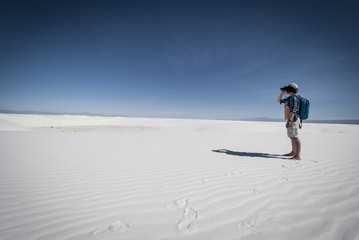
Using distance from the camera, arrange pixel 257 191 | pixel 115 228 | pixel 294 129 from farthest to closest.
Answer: pixel 294 129 → pixel 257 191 → pixel 115 228

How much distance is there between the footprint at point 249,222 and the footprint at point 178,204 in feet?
2.32

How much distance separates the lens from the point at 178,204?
2.00m

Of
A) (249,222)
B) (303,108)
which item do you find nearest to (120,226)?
(249,222)

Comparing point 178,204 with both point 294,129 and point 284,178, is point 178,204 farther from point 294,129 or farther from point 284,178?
point 294,129

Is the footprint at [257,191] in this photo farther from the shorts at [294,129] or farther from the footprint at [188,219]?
the shorts at [294,129]

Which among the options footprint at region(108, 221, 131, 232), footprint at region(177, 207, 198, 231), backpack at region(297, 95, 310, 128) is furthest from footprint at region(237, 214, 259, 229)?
backpack at region(297, 95, 310, 128)

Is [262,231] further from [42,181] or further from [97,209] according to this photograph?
[42,181]

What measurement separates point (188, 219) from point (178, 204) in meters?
0.32

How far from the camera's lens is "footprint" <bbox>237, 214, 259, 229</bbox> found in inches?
62.7

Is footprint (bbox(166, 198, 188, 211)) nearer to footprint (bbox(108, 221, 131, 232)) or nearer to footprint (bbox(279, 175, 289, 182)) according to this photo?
footprint (bbox(108, 221, 131, 232))

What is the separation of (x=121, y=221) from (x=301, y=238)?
189 cm

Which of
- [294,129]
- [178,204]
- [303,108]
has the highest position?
[303,108]

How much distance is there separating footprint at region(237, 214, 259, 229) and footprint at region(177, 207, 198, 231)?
0.50 metres

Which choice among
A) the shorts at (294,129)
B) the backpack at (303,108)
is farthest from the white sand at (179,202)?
the backpack at (303,108)
